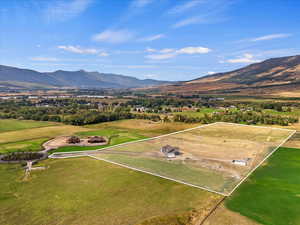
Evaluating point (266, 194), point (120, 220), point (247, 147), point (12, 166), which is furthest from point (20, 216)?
point (247, 147)

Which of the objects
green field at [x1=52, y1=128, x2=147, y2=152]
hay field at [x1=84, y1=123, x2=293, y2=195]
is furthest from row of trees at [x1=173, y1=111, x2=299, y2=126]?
green field at [x1=52, y1=128, x2=147, y2=152]

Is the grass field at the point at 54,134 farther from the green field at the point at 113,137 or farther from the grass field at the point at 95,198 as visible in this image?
the grass field at the point at 95,198

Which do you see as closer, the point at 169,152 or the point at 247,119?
the point at 169,152

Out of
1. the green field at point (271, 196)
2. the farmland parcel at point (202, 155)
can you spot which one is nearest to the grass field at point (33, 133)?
the farmland parcel at point (202, 155)

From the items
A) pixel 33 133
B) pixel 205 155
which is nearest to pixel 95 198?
pixel 205 155

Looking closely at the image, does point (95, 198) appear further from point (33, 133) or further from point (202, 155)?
point (33, 133)

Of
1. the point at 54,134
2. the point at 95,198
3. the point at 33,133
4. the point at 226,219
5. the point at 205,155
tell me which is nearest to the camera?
the point at 226,219

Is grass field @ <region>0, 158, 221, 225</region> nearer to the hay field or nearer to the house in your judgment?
the hay field
